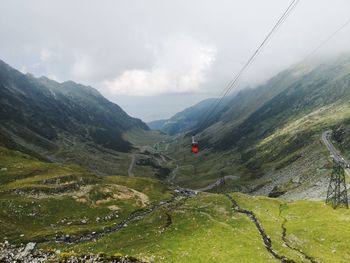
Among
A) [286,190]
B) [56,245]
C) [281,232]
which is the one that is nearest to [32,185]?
[56,245]

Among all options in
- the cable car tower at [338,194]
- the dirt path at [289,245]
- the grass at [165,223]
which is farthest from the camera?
the cable car tower at [338,194]

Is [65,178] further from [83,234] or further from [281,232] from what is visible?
[281,232]

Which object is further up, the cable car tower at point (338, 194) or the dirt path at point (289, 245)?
the cable car tower at point (338, 194)

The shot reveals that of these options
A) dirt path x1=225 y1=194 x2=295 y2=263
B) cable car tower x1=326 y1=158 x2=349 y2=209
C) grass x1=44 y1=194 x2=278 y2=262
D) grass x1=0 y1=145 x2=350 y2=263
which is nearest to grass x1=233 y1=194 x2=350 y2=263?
grass x1=0 y1=145 x2=350 y2=263

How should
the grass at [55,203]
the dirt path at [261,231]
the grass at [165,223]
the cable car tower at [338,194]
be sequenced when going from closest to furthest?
the dirt path at [261,231] < the grass at [165,223] < the grass at [55,203] < the cable car tower at [338,194]

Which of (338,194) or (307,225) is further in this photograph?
(338,194)

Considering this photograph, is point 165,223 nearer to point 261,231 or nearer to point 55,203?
point 261,231

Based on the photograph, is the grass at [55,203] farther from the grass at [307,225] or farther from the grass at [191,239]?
the grass at [307,225]

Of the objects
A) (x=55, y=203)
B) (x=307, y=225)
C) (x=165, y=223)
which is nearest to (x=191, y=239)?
(x=165, y=223)

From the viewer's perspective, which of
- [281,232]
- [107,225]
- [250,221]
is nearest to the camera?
[281,232]

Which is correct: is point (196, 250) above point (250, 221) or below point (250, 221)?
below

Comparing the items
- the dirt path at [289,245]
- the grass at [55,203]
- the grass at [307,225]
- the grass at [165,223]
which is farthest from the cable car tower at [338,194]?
the grass at [55,203]
